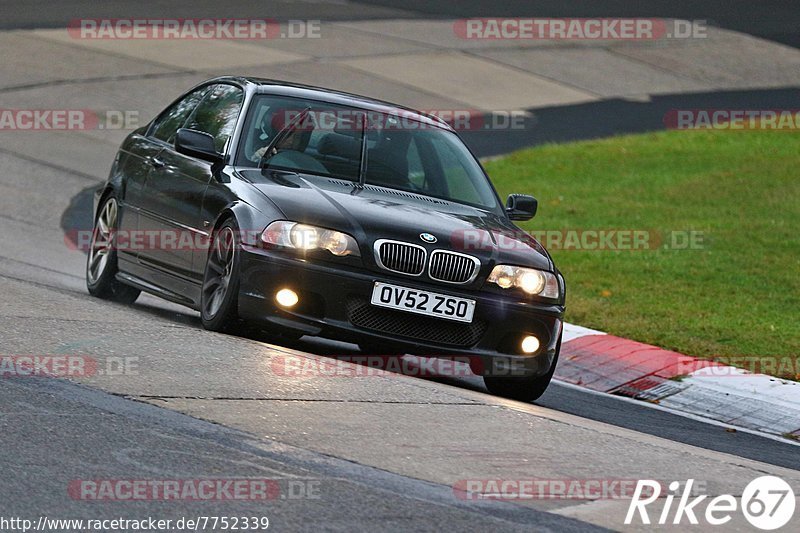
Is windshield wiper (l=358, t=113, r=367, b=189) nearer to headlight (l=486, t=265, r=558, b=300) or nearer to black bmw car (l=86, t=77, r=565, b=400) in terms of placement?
black bmw car (l=86, t=77, r=565, b=400)

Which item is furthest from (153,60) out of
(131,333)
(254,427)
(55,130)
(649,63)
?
(254,427)

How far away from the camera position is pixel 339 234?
26.0 ft

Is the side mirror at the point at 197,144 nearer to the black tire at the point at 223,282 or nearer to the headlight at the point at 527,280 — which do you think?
the black tire at the point at 223,282

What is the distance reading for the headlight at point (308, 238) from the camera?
7.91 m

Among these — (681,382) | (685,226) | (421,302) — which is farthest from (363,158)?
(685,226)

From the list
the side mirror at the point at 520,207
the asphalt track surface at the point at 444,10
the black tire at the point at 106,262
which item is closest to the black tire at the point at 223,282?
the black tire at the point at 106,262

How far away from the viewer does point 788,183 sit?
18.5 m

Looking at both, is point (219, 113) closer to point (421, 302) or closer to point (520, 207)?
point (520, 207)

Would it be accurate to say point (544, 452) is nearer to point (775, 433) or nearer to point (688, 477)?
point (688, 477)

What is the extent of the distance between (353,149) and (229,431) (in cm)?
323

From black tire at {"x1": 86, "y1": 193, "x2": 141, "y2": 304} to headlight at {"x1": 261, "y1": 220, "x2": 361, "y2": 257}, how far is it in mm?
2526

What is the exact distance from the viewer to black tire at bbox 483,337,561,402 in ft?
28.2

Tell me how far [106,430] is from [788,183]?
1385 centimetres

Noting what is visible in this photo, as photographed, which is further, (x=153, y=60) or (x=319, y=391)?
(x=153, y=60)
